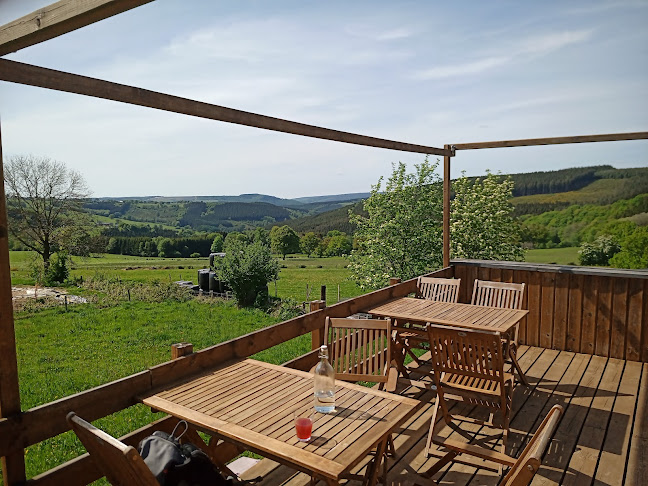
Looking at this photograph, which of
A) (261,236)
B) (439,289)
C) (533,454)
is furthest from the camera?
(261,236)

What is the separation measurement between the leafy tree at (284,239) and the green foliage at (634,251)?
15.2m

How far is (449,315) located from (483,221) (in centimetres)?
1428

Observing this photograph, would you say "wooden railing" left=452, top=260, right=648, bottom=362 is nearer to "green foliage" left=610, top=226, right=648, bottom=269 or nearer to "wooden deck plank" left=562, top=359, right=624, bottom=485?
"wooden deck plank" left=562, top=359, right=624, bottom=485

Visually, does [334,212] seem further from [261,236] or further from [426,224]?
[426,224]

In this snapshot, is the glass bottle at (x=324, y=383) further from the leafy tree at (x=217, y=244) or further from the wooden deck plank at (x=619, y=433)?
the leafy tree at (x=217, y=244)

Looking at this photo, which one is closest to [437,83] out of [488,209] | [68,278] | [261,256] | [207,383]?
[488,209]

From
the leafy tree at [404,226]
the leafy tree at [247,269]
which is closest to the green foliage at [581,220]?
the leafy tree at [404,226]

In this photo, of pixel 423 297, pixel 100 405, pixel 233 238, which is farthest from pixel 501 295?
pixel 233 238

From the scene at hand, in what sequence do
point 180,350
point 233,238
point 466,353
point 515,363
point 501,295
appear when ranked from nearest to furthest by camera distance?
point 180,350 < point 466,353 < point 515,363 < point 501,295 < point 233,238

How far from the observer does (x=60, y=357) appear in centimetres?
2025

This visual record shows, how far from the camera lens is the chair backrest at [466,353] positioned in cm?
285

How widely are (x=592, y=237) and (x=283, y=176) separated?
19928mm

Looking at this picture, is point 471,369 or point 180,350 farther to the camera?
point 471,369

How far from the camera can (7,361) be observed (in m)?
1.86
